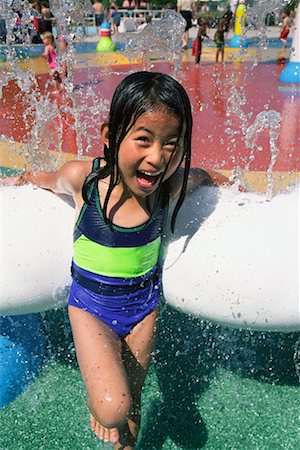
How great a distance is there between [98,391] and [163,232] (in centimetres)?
64

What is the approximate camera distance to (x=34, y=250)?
2.09 meters

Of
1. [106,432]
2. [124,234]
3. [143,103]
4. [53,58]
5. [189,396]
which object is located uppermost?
[143,103]

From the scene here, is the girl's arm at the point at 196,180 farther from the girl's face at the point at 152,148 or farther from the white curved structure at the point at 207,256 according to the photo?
the girl's face at the point at 152,148

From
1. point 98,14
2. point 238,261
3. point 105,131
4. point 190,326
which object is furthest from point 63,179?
point 98,14

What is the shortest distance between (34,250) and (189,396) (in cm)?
92

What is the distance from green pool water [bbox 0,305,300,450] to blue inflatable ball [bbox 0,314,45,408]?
37 mm

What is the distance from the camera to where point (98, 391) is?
5.88 ft

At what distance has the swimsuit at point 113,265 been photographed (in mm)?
1975

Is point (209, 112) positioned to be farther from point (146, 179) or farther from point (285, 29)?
point (285, 29)

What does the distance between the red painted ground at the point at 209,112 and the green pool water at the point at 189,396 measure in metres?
1.62

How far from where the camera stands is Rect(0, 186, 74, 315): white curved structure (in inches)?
81.7

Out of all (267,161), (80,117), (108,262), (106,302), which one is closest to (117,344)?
(106,302)

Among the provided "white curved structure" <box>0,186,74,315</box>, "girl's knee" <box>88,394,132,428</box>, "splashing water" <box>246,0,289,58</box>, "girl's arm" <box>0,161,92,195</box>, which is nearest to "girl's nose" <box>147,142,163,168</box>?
"girl's arm" <box>0,161,92,195</box>

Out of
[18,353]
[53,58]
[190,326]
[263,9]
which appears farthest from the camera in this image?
A: [53,58]
